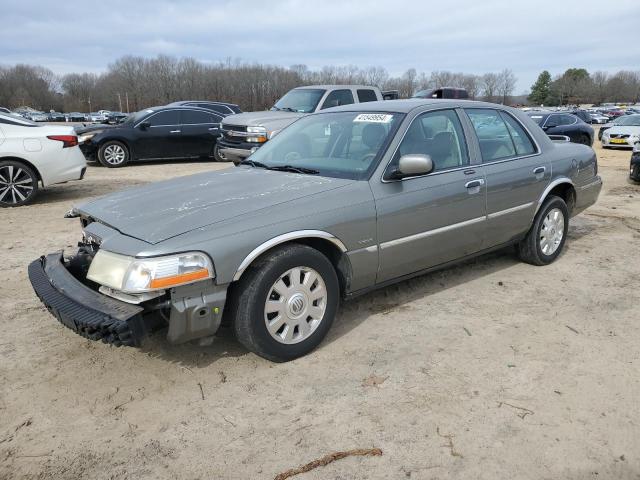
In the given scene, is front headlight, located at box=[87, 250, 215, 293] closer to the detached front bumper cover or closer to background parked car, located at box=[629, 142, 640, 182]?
the detached front bumper cover

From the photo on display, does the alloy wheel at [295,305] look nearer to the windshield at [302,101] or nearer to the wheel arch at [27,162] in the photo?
the wheel arch at [27,162]

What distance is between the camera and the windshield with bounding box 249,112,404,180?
12.8ft

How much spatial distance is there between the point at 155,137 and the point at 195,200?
11.0 metres

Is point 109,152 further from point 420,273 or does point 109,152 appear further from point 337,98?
point 420,273

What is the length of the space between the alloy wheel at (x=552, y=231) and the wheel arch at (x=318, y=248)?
2.56 metres

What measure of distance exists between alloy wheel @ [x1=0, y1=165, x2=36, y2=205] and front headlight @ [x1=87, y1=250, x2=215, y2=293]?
6.30 m

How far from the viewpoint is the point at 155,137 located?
1362cm

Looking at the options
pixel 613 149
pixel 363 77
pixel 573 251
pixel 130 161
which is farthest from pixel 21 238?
pixel 363 77

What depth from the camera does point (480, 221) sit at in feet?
14.5

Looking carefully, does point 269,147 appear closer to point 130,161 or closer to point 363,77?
point 130,161

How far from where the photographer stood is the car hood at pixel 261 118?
10523 mm

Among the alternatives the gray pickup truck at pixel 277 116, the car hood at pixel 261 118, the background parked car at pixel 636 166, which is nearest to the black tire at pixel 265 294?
the gray pickup truck at pixel 277 116

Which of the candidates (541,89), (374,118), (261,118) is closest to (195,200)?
(374,118)

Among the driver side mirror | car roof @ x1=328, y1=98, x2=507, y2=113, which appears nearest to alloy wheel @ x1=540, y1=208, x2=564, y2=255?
car roof @ x1=328, y1=98, x2=507, y2=113
